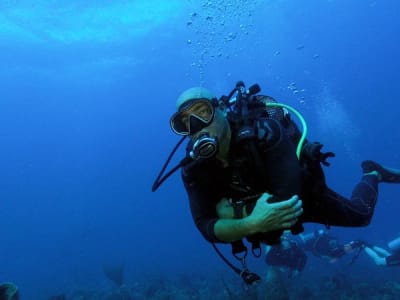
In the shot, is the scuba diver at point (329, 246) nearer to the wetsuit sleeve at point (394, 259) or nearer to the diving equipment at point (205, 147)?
the wetsuit sleeve at point (394, 259)

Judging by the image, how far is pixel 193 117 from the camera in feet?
12.7

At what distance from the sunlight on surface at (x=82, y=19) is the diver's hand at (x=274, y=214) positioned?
1250 inches

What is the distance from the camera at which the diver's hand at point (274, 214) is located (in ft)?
10.6

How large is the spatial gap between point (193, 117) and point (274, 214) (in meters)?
1.24

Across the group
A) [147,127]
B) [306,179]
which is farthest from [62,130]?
[306,179]

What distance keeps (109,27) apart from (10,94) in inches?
1105

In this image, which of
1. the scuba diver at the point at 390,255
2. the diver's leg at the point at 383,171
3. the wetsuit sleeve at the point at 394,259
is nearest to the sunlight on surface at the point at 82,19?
the scuba diver at the point at 390,255

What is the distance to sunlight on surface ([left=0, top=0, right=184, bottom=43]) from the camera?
1245 inches

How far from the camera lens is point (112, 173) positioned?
159 metres

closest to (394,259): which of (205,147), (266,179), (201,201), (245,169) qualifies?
(201,201)

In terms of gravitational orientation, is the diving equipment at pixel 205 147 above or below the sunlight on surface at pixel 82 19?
below

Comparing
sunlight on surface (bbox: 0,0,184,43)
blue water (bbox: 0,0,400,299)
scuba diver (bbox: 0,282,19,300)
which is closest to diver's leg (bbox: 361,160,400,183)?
scuba diver (bbox: 0,282,19,300)

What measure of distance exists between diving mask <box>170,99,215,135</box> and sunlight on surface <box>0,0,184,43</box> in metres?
30.5

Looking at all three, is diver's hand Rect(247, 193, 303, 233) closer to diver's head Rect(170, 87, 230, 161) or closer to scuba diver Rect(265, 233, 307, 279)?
diver's head Rect(170, 87, 230, 161)
